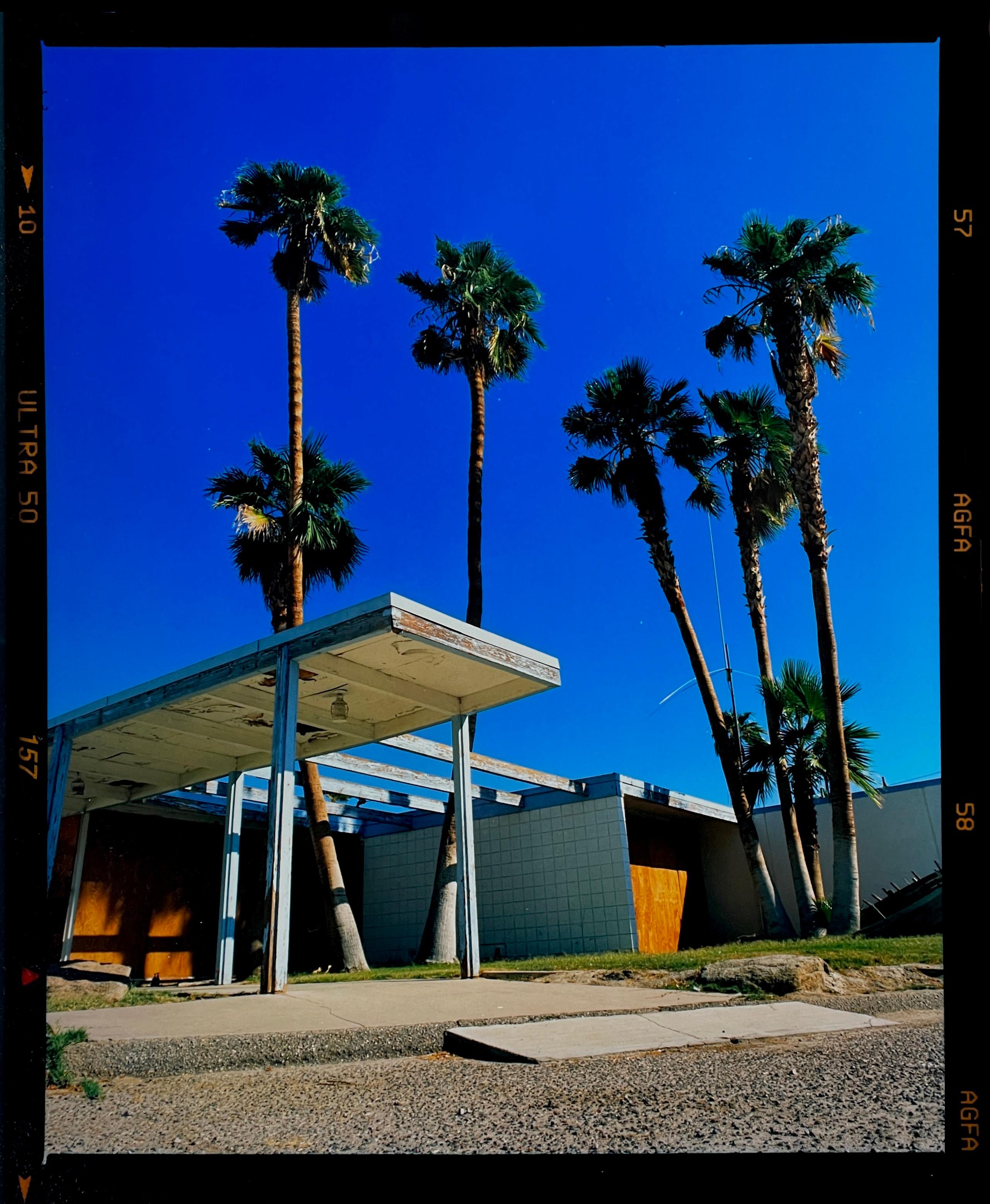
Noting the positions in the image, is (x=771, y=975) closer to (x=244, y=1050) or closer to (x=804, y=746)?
(x=244, y=1050)

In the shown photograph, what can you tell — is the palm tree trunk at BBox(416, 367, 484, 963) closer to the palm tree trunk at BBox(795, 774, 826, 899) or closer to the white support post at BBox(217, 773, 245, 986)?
the white support post at BBox(217, 773, 245, 986)

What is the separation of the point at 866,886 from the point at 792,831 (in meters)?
3.71

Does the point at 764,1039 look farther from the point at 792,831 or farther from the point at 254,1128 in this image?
the point at 792,831

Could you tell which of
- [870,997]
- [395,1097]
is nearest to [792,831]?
[870,997]

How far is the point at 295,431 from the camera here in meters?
13.4

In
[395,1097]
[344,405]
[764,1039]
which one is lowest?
[764,1039]

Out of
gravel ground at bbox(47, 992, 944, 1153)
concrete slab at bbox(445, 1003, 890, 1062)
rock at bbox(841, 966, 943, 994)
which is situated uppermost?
gravel ground at bbox(47, 992, 944, 1153)

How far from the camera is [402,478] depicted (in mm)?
8898

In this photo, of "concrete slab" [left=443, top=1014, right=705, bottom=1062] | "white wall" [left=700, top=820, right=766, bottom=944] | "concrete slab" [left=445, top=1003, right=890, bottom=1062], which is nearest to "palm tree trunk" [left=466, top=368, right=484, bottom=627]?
"white wall" [left=700, top=820, right=766, bottom=944]

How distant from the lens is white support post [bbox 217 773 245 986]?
9.51 m

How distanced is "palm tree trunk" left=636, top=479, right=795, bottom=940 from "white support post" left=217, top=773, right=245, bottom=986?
7.73m

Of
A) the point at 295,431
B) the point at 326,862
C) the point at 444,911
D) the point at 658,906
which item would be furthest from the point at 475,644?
the point at 658,906

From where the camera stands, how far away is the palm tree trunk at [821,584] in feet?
38.8

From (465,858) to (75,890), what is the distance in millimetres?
6992
